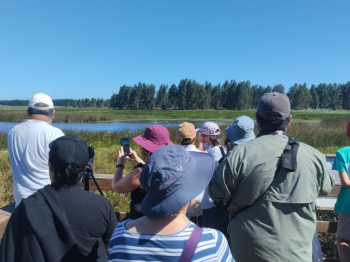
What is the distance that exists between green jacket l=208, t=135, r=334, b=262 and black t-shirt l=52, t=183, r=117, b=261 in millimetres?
752

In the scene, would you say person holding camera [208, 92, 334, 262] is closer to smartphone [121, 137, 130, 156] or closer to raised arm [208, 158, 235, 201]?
raised arm [208, 158, 235, 201]

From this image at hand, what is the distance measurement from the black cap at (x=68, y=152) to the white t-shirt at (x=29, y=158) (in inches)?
36.4

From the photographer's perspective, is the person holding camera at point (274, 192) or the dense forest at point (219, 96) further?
the dense forest at point (219, 96)

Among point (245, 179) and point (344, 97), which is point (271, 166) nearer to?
point (245, 179)

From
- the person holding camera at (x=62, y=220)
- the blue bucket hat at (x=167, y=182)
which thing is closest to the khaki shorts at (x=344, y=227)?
the blue bucket hat at (x=167, y=182)

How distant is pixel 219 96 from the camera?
Result: 99312mm

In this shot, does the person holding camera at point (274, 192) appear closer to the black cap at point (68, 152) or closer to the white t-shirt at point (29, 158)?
the black cap at point (68, 152)

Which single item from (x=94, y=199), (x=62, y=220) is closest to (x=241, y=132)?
(x=94, y=199)

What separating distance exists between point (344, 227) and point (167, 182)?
2.37 m

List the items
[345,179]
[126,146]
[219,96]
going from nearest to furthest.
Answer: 1. [126,146]
2. [345,179]
3. [219,96]

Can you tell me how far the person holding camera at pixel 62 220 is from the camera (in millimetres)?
1430

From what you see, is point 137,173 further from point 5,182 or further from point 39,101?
point 5,182

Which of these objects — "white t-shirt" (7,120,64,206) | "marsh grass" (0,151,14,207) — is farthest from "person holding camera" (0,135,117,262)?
"marsh grass" (0,151,14,207)

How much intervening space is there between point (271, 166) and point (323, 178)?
41 centimetres
